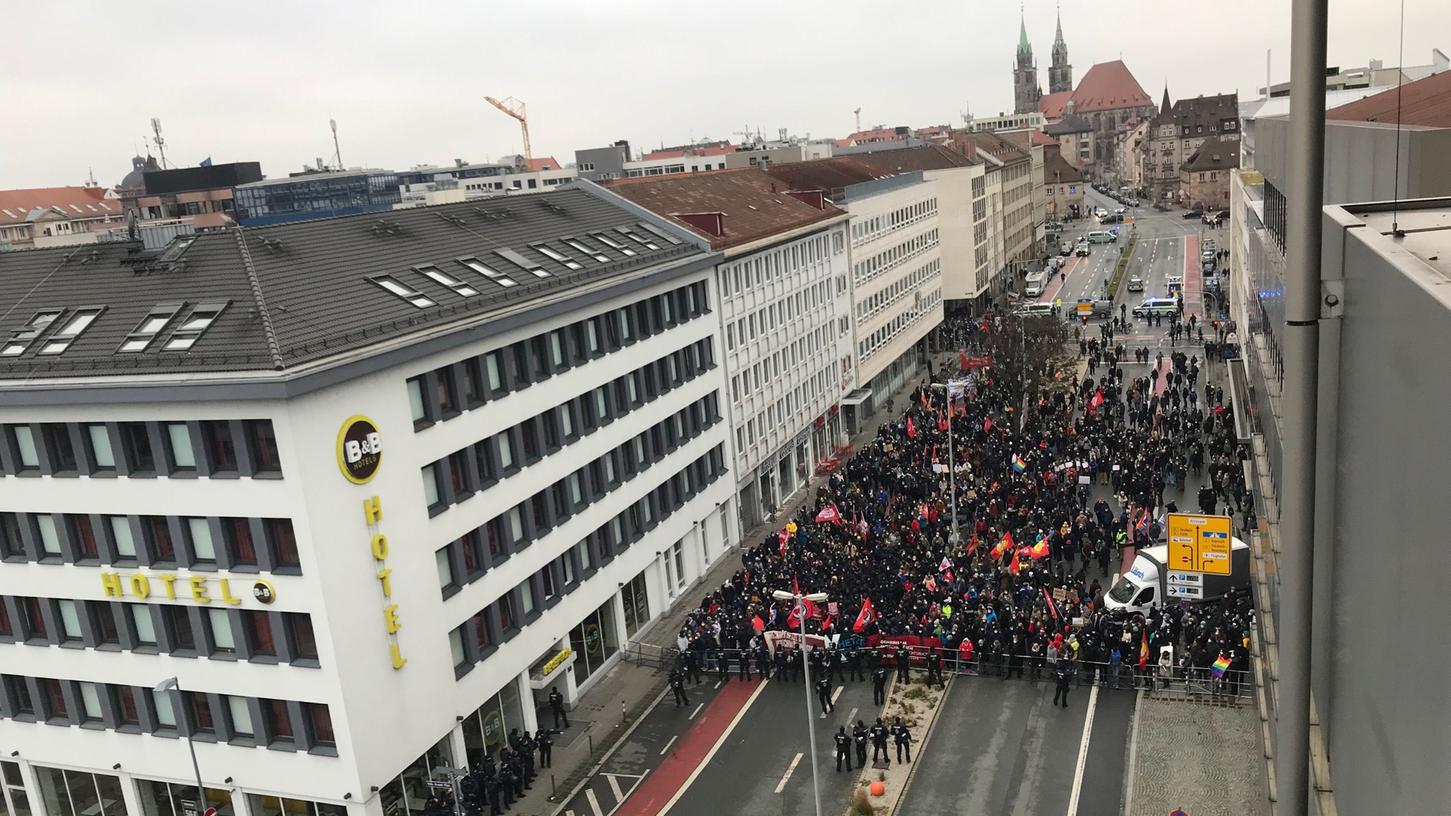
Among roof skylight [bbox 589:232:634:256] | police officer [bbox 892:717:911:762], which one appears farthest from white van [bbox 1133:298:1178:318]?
police officer [bbox 892:717:911:762]

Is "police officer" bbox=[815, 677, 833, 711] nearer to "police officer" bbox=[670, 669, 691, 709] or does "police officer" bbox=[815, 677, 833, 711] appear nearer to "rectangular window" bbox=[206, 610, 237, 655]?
"police officer" bbox=[670, 669, 691, 709]

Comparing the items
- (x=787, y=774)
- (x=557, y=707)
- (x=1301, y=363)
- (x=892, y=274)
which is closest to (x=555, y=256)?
(x=557, y=707)

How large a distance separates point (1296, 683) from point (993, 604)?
28494 millimetres

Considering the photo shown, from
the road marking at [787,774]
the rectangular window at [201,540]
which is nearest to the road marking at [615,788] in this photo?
the road marking at [787,774]

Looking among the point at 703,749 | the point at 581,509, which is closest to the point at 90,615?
the point at 581,509

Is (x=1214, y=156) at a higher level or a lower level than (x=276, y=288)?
lower

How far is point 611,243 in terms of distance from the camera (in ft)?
130

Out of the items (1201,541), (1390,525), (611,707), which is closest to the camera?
(1390,525)

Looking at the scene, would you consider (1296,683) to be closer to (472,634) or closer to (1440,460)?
(1440,460)

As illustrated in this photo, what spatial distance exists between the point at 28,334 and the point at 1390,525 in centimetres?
2986

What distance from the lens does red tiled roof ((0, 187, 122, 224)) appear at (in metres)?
139

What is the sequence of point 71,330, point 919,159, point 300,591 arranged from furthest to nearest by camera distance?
point 919,159 → point 71,330 → point 300,591

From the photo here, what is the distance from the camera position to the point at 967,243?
94625 mm

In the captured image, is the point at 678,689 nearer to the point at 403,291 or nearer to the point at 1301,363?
the point at 403,291
